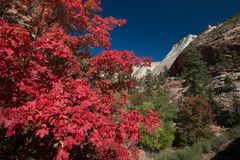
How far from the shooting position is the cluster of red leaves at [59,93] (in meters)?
2.98

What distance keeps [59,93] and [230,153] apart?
9543mm

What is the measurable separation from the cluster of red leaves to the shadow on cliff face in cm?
671

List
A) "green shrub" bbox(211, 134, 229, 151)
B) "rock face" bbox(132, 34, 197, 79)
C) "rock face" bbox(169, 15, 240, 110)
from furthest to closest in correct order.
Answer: "rock face" bbox(132, 34, 197, 79)
"rock face" bbox(169, 15, 240, 110)
"green shrub" bbox(211, 134, 229, 151)

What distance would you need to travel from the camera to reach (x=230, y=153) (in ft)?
32.7

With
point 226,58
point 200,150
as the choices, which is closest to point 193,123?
point 200,150

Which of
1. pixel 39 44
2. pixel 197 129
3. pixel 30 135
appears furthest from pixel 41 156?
pixel 197 129

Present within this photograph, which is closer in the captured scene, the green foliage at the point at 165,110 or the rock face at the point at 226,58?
the green foliage at the point at 165,110

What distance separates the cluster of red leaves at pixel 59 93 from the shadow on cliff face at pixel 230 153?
22.0ft

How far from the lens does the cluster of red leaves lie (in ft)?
9.77

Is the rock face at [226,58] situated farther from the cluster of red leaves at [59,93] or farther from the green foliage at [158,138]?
the cluster of red leaves at [59,93]

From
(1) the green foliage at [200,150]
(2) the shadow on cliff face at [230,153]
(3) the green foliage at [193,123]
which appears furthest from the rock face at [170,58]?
(2) the shadow on cliff face at [230,153]

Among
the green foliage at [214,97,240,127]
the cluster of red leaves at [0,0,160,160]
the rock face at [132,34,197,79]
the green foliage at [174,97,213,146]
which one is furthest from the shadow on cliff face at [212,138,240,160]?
the rock face at [132,34,197,79]

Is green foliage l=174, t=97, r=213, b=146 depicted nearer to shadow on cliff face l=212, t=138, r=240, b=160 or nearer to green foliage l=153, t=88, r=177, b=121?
green foliage l=153, t=88, r=177, b=121

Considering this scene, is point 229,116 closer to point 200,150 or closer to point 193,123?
point 193,123
